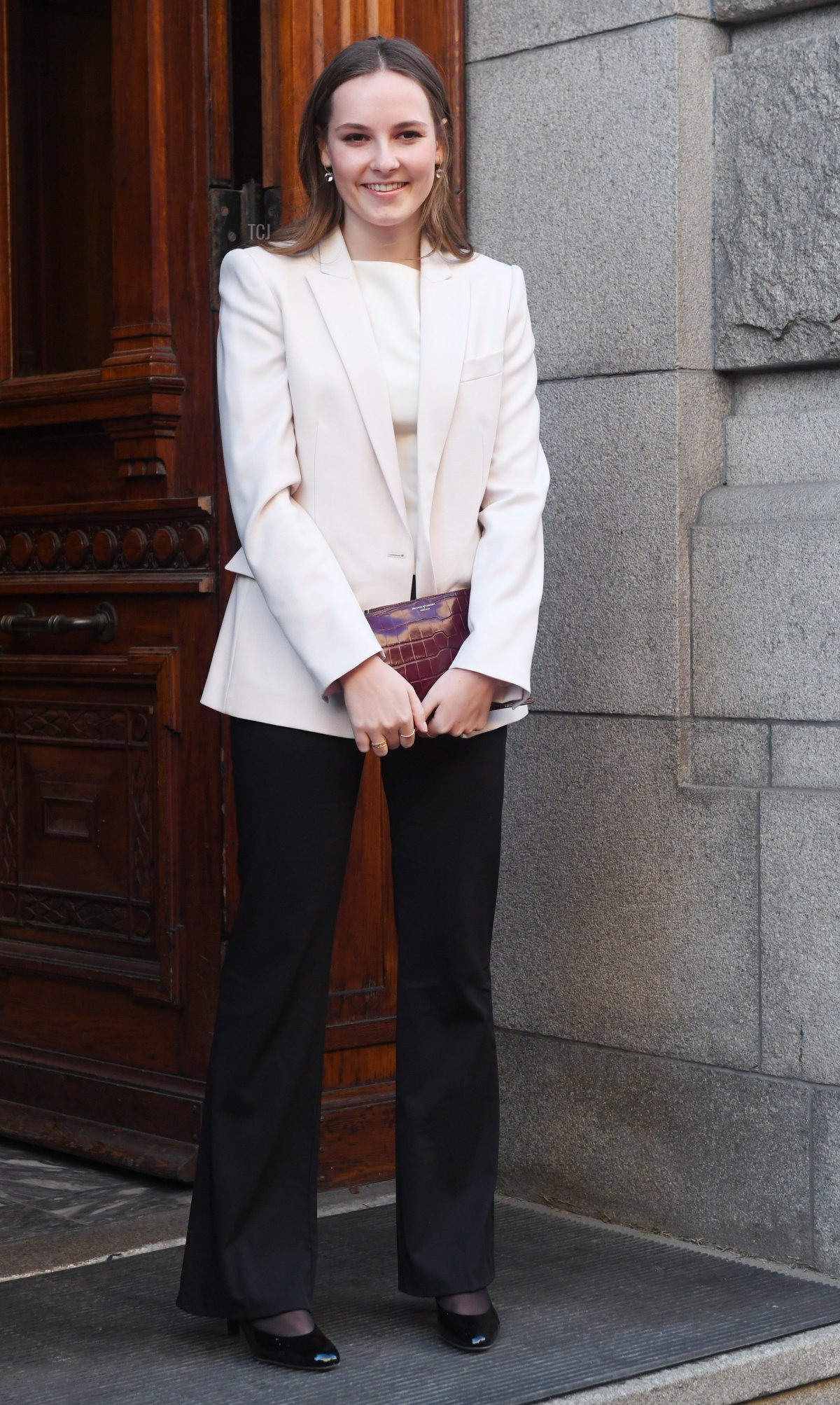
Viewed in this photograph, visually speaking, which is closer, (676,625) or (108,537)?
(676,625)

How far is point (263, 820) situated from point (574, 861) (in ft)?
3.39

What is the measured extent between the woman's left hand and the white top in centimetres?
22

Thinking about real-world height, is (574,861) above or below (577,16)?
below

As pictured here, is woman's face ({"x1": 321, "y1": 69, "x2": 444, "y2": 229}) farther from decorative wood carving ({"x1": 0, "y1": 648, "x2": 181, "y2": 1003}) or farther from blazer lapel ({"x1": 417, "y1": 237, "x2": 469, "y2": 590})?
decorative wood carving ({"x1": 0, "y1": 648, "x2": 181, "y2": 1003})

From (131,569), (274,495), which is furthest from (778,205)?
(131,569)

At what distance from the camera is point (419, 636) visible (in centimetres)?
275

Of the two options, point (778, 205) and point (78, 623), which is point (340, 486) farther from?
point (78, 623)

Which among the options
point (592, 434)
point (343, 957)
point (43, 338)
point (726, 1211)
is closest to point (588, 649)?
point (592, 434)

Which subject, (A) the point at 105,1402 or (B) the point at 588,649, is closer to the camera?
(A) the point at 105,1402

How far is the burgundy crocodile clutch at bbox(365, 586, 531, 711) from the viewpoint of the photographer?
2.73 metres

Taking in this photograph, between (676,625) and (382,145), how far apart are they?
115 centimetres

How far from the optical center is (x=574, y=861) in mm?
3648

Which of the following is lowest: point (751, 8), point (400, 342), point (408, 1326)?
point (408, 1326)

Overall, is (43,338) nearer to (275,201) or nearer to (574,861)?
(275,201)
